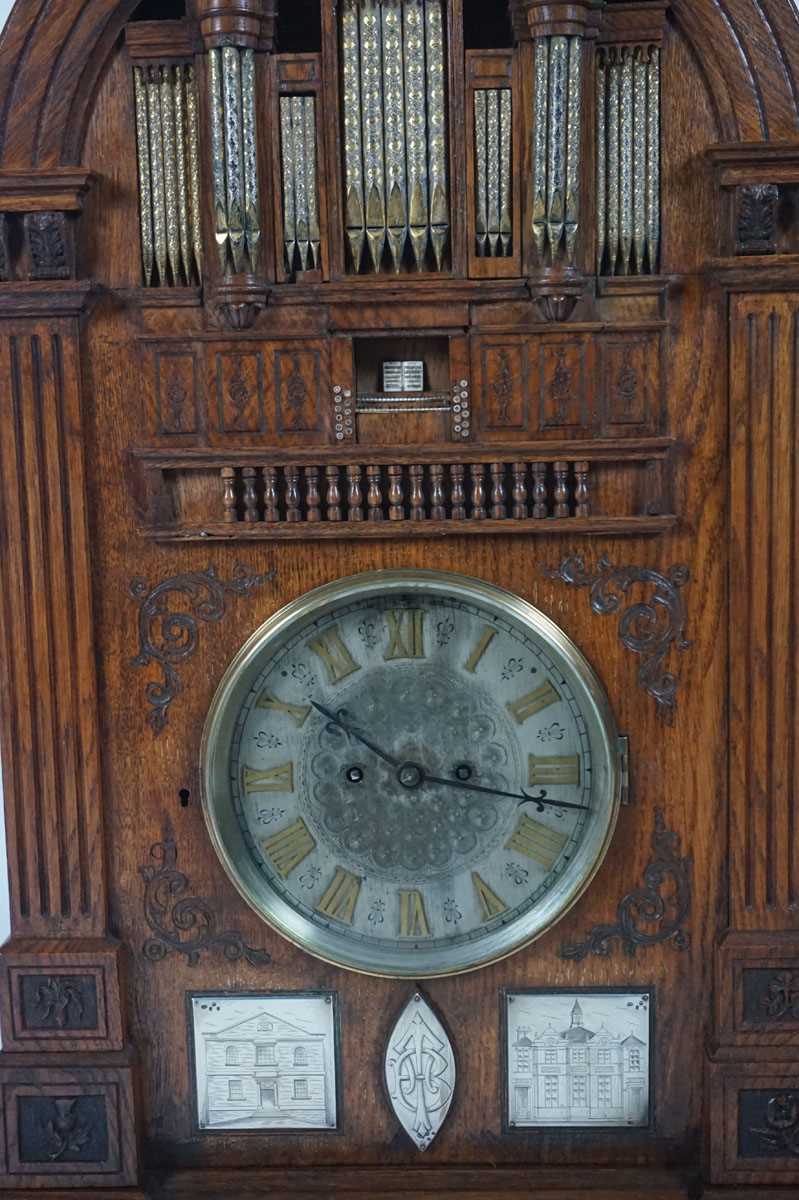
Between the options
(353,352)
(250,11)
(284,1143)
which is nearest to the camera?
(250,11)

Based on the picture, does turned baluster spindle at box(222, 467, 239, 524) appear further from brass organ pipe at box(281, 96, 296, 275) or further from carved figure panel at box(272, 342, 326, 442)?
brass organ pipe at box(281, 96, 296, 275)

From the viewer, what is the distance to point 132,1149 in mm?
2691

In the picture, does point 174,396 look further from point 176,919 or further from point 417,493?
point 176,919

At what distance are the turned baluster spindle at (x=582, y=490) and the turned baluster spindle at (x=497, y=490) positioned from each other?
14cm

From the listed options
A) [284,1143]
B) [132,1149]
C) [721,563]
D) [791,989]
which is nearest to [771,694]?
[721,563]

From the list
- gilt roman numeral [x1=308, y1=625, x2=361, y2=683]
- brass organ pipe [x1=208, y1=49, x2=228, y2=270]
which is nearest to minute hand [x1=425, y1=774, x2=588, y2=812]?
gilt roman numeral [x1=308, y1=625, x2=361, y2=683]

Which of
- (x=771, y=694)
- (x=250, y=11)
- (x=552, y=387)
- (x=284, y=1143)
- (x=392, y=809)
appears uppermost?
(x=250, y=11)

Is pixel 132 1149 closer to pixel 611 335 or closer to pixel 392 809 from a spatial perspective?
pixel 392 809

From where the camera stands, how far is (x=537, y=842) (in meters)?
2.68

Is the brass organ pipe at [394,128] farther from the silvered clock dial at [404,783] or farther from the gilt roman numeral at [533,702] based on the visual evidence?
the gilt roman numeral at [533,702]

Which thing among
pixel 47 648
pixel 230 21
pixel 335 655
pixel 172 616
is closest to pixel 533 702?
pixel 335 655

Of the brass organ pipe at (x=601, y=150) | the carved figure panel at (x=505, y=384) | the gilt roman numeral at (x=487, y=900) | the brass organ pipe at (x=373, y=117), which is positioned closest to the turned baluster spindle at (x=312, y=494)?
the carved figure panel at (x=505, y=384)

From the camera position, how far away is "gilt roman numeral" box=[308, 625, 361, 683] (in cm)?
267

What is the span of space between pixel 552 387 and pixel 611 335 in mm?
141
